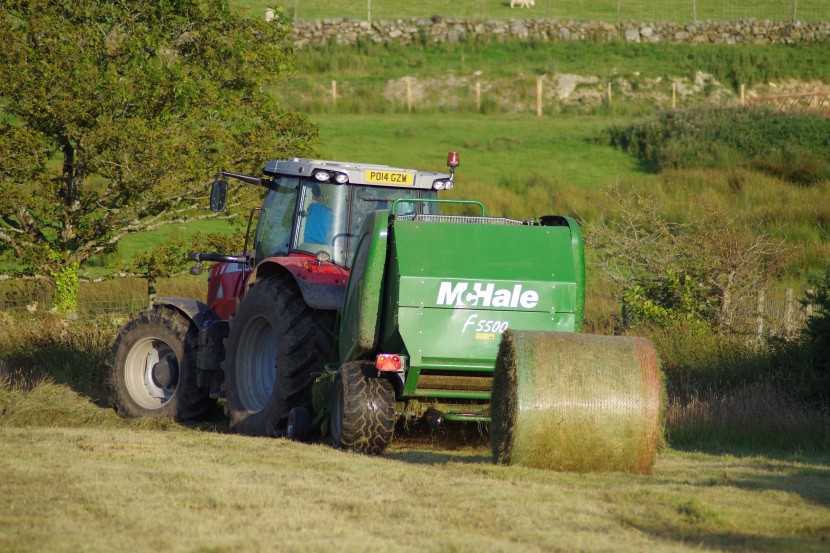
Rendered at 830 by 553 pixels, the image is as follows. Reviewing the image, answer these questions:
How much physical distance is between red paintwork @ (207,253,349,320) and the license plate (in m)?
0.91

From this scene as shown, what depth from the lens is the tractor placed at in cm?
797

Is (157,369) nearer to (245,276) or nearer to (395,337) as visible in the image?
(245,276)

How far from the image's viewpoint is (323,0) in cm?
6462

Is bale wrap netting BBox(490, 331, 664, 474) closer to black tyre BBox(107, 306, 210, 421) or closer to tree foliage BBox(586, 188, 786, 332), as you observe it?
black tyre BBox(107, 306, 210, 421)

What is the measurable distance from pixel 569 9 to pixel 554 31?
30.6 feet

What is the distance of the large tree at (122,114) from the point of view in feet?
55.7

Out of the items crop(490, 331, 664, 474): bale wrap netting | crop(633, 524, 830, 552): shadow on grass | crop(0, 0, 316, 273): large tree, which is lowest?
crop(633, 524, 830, 552): shadow on grass

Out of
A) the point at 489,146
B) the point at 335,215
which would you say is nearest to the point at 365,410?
the point at 335,215

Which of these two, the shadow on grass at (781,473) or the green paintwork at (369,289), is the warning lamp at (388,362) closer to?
the green paintwork at (369,289)

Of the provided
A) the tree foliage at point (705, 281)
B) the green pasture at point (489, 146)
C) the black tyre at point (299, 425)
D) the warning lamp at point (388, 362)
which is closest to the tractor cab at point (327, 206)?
the black tyre at point (299, 425)

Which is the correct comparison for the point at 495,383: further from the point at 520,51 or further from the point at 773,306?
the point at 520,51

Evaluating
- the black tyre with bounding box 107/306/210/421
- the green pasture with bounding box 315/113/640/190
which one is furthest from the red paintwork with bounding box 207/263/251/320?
the green pasture with bounding box 315/113/640/190

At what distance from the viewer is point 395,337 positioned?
29.6ft

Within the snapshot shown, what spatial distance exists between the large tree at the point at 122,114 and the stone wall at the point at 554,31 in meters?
34.2
